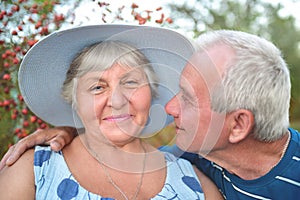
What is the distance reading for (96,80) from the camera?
6.95ft

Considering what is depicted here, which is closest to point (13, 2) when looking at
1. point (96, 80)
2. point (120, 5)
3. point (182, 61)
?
point (120, 5)

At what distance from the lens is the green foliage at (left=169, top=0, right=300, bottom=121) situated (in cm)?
420

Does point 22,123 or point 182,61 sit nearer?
point 182,61

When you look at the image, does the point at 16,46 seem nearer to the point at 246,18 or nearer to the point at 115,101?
the point at 115,101

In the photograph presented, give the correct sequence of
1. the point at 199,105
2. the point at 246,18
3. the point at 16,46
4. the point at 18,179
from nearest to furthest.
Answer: the point at 18,179, the point at 199,105, the point at 16,46, the point at 246,18

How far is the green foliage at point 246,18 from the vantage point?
420 cm

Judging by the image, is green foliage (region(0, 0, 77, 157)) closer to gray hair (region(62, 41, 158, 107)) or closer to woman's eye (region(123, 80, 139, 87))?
gray hair (region(62, 41, 158, 107))

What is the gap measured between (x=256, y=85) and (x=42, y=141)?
963 mm

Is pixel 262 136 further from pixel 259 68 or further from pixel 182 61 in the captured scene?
pixel 182 61

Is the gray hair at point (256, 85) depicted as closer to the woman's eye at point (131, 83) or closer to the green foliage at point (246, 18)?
the woman's eye at point (131, 83)

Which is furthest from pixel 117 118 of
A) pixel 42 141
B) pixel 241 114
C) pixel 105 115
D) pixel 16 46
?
pixel 16 46

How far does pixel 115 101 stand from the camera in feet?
6.91

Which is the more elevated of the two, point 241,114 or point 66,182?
point 241,114

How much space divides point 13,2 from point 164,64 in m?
0.98
